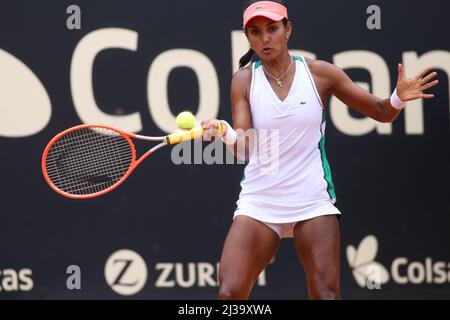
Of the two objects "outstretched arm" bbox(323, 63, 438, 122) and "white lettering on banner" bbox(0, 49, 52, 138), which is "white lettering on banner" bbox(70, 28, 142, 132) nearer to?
"white lettering on banner" bbox(0, 49, 52, 138)

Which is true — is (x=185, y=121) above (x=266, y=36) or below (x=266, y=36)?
below

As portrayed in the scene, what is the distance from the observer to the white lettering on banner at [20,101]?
587cm

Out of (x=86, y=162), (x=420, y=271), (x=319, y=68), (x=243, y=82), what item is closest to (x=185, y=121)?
(x=243, y=82)

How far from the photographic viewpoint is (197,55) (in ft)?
19.4

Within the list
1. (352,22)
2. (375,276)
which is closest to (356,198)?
(375,276)

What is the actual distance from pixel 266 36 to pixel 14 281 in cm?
232

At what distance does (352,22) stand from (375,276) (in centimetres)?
148

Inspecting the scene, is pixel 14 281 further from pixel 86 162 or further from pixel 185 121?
pixel 185 121

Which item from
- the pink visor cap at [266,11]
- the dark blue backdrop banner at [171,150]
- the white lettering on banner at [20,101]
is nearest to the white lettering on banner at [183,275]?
the dark blue backdrop banner at [171,150]

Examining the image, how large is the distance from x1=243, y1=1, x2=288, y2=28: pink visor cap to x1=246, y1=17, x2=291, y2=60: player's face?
0.09 ft

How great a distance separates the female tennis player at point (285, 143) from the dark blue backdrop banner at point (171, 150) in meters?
1.33

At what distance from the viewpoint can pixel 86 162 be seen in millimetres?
4980

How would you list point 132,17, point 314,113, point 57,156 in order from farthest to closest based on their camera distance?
1. point 132,17
2. point 57,156
3. point 314,113

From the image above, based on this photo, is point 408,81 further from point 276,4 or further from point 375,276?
point 375,276
